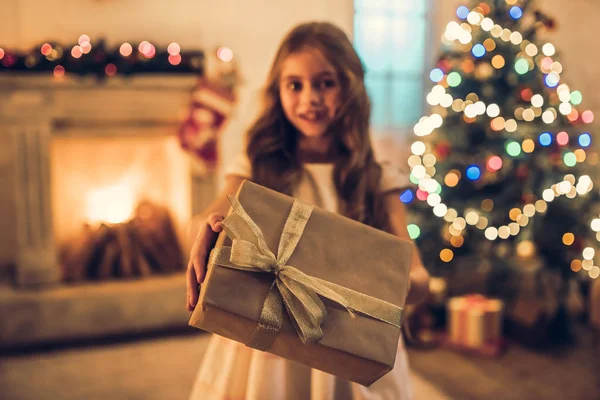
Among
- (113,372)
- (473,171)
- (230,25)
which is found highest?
(230,25)

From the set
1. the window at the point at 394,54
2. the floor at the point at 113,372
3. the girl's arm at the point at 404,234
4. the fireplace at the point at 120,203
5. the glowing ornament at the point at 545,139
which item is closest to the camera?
the girl's arm at the point at 404,234

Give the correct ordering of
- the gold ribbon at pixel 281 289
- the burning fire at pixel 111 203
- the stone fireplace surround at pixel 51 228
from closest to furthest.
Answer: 1. the gold ribbon at pixel 281 289
2. the stone fireplace surround at pixel 51 228
3. the burning fire at pixel 111 203

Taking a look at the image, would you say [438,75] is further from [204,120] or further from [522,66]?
[204,120]

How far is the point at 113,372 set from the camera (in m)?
2.40

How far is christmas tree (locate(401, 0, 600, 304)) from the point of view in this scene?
110 inches

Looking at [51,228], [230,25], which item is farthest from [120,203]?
[230,25]

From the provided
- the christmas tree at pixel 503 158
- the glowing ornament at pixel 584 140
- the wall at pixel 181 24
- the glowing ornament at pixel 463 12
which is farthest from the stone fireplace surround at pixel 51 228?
the glowing ornament at pixel 584 140

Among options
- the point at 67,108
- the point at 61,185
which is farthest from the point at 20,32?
the point at 61,185

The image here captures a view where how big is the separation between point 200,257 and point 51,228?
228 cm

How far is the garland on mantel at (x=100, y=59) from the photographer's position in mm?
2645

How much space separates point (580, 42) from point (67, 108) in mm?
3216

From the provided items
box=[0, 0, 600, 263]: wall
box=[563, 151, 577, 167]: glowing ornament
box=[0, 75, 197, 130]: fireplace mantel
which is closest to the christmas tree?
box=[563, 151, 577, 167]: glowing ornament

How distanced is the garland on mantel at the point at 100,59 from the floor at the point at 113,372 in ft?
4.47

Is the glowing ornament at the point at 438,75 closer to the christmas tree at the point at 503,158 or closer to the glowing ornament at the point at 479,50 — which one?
the christmas tree at the point at 503,158
